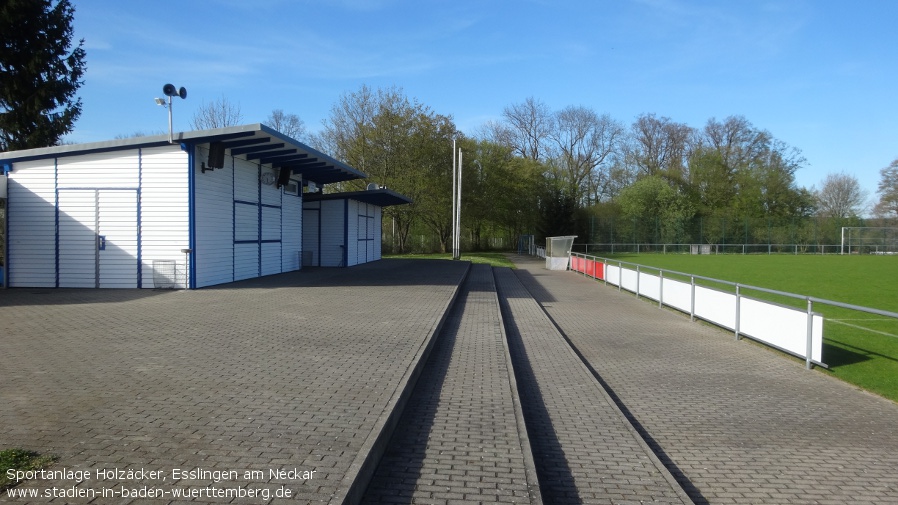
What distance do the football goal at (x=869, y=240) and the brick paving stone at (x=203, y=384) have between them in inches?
2299

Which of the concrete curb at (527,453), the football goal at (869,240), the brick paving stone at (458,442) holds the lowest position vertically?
the brick paving stone at (458,442)

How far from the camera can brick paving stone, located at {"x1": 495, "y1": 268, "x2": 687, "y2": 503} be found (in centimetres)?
417

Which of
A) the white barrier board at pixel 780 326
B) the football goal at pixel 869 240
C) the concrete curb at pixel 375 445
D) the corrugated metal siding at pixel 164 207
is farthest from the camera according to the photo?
the football goal at pixel 869 240

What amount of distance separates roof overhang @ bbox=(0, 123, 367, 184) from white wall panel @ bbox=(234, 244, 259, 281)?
8.74 ft

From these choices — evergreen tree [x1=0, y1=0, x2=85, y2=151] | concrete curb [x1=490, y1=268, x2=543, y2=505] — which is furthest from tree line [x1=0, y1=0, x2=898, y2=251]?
concrete curb [x1=490, y1=268, x2=543, y2=505]

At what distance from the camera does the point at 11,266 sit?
15133mm

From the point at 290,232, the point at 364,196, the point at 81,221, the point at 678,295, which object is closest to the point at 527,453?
the point at 678,295

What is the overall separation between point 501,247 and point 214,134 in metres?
49.9

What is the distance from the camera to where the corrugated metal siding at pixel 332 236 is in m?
25.5

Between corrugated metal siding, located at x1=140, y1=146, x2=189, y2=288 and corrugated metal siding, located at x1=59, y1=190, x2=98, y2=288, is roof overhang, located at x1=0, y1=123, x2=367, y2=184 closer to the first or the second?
corrugated metal siding, located at x1=140, y1=146, x2=189, y2=288

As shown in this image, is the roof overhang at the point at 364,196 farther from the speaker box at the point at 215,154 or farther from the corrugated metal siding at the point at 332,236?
the speaker box at the point at 215,154

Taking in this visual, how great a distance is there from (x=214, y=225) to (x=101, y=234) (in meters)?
2.63

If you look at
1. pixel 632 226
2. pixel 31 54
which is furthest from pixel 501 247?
pixel 31 54

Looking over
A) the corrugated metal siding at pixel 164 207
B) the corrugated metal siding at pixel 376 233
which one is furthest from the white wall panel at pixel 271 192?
the corrugated metal siding at pixel 376 233
